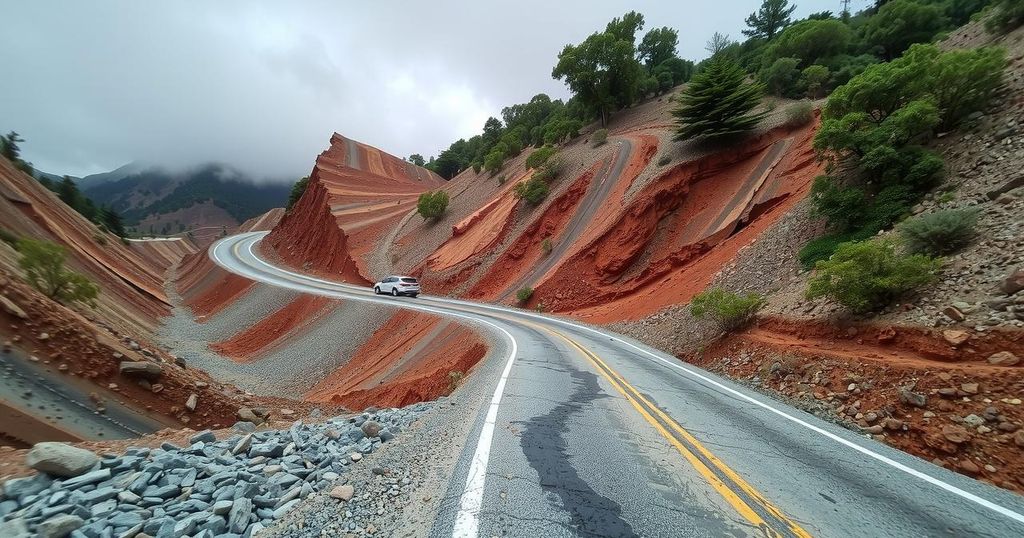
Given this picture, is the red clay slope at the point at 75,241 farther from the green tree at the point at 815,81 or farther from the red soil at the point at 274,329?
the green tree at the point at 815,81

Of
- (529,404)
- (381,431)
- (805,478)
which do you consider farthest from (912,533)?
(381,431)

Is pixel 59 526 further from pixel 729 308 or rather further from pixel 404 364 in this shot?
pixel 729 308

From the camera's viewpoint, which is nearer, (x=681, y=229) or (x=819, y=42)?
(x=681, y=229)

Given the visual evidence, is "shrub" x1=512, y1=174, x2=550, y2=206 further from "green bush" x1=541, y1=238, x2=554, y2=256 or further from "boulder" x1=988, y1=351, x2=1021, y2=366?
"boulder" x1=988, y1=351, x2=1021, y2=366

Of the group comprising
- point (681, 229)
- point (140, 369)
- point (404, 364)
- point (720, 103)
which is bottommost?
point (404, 364)

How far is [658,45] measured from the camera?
66500mm

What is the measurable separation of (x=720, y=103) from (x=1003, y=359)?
25607mm

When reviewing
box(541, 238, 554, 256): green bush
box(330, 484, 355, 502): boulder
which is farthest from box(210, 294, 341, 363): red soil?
box(330, 484, 355, 502): boulder

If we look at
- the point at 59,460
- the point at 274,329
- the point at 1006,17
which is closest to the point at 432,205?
the point at 274,329

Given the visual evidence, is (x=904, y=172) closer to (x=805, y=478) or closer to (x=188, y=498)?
(x=805, y=478)

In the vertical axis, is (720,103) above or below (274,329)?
above

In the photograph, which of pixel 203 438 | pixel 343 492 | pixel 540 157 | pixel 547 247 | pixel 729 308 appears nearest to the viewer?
pixel 343 492

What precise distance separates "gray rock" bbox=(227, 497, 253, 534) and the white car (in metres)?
25.2

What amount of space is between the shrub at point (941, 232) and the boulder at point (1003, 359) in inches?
125
